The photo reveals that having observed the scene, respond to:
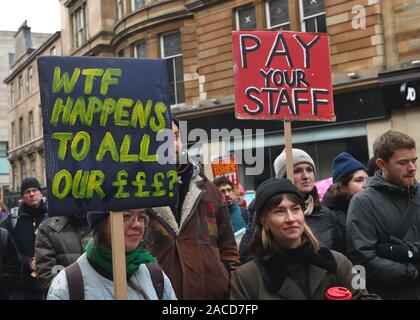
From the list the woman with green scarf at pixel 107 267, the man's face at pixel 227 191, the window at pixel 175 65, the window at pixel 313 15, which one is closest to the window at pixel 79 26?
the window at pixel 175 65

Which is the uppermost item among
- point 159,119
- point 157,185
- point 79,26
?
point 79,26

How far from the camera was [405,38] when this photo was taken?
1248 cm

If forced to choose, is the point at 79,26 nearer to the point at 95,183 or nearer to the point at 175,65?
the point at 175,65

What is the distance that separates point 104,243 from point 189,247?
2.20ft

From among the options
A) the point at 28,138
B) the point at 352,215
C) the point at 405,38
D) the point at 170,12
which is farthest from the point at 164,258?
the point at 28,138

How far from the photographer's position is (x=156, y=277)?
2555mm

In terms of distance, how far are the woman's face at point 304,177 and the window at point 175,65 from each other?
14.4 meters

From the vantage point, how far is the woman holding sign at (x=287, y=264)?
2510mm

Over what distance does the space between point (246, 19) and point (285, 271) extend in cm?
1415

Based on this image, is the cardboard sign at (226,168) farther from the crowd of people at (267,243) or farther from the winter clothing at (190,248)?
the winter clothing at (190,248)

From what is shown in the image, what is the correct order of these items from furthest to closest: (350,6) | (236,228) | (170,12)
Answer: (170,12)
(350,6)
(236,228)

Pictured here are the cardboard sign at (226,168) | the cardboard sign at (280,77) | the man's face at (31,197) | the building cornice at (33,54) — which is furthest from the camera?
the building cornice at (33,54)

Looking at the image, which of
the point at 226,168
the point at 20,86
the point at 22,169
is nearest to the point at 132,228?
the point at 226,168
